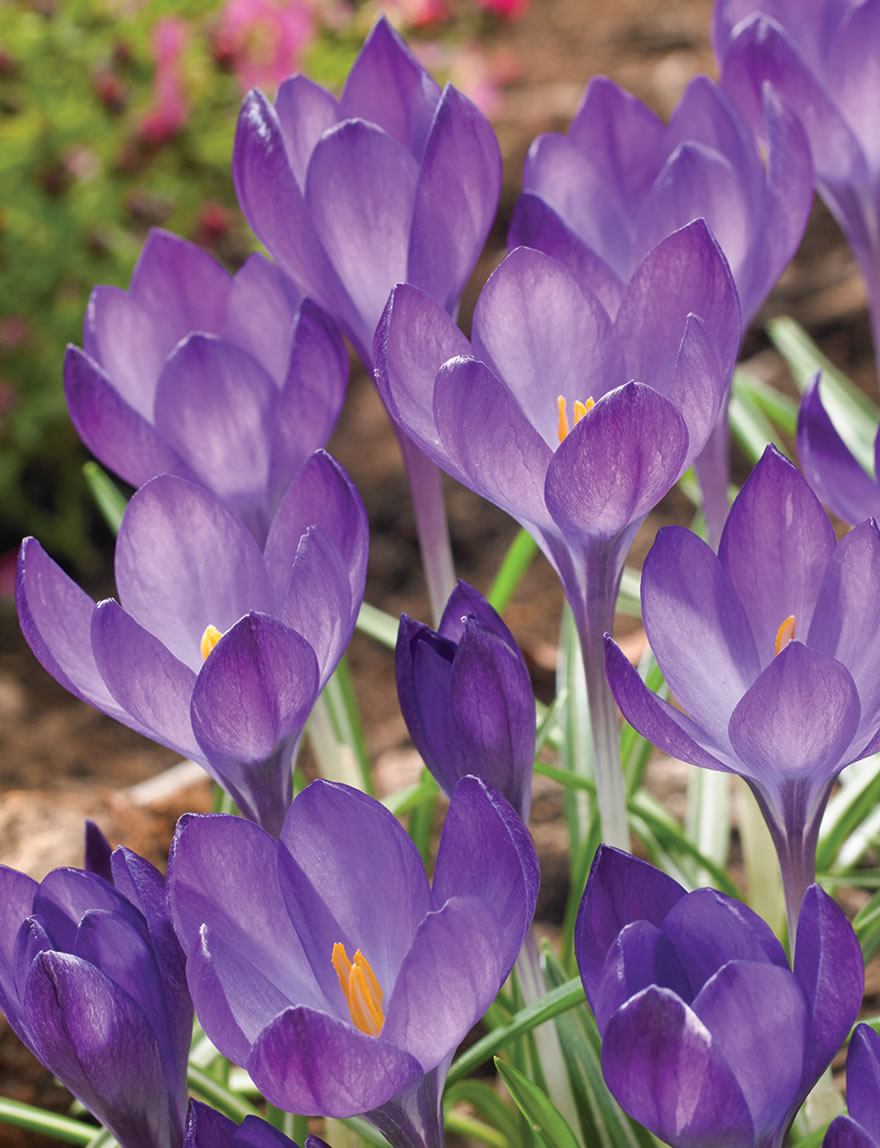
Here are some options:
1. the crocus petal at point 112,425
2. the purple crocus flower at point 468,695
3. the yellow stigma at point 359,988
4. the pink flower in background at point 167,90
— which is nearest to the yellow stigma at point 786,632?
the purple crocus flower at point 468,695

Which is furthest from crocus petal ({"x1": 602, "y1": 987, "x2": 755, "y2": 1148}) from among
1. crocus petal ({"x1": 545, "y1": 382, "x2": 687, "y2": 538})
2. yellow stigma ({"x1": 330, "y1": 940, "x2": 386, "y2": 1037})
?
crocus petal ({"x1": 545, "y1": 382, "x2": 687, "y2": 538})

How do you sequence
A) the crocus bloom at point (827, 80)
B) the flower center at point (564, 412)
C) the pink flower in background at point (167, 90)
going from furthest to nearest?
the pink flower in background at point (167, 90)
the crocus bloom at point (827, 80)
the flower center at point (564, 412)

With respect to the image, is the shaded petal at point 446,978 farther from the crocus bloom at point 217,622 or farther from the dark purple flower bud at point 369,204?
the dark purple flower bud at point 369,204

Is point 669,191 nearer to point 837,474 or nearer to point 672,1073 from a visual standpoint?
point 837,474

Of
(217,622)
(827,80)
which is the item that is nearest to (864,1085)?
(217,622)

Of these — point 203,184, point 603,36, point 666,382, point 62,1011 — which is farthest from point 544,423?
point 603,36

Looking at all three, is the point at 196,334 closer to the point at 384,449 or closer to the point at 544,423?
the point at 544,423

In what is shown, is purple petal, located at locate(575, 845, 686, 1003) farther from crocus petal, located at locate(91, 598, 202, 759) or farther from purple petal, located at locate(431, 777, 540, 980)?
crocus petal, located at locate(91, 598, 202, 759)

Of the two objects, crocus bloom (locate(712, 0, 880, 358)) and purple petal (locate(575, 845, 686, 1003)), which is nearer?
purple petal (locate(575, 845, 686, 1003))
